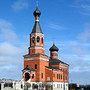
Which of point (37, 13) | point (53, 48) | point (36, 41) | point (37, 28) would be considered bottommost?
point (36, 41)

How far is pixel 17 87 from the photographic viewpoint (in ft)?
177

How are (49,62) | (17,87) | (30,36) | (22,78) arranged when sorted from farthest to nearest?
(49,62)
(30,36)
(22,78)
(17,87)

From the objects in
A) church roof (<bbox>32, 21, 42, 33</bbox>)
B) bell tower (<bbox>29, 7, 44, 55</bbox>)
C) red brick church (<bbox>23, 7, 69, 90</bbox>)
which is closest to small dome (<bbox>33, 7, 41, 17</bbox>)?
red brick church (<bbox>23, 7, 69, 90</bbox>)

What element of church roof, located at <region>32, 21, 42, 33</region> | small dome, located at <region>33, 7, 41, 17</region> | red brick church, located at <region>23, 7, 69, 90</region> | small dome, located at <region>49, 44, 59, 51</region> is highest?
small dome, located at <region>33, 7, 41, 17</region>

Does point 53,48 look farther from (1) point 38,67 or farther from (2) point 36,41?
(1) point 38,67

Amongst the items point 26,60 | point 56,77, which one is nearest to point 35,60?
point 26,60

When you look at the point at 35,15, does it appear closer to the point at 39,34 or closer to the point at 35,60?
the point at 39,34

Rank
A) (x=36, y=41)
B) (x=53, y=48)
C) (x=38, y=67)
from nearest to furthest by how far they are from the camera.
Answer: (x=38, y=67) < (x=36, y=41) < (x=53, y=48)

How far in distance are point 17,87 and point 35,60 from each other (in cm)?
836

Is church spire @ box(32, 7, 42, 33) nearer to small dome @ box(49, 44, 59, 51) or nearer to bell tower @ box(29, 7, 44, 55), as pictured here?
bell tower @ box(29, 7, 44, 55)

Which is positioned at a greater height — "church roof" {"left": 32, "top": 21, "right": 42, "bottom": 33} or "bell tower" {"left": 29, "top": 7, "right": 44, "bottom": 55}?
"church roof" {"left": 32, "top": 21, "right": 42, "bottom": 33}

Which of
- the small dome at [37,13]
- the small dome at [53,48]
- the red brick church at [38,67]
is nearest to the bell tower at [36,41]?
the red brick church at [38,67]

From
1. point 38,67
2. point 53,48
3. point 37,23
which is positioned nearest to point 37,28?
point 37,23

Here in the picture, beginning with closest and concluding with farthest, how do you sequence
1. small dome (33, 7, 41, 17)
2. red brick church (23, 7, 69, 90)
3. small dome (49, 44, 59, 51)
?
red brick church (23, 7, 69, 90) → small dome (33, 7, 41, 17) → small dome (49, 44, 59, 51)
